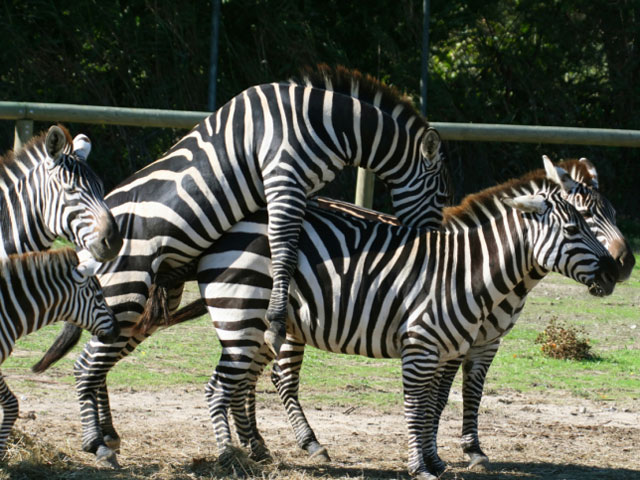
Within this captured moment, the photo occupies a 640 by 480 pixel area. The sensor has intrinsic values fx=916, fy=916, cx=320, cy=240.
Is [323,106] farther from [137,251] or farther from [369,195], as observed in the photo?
[369,195]

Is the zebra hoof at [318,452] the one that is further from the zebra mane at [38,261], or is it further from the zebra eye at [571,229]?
the zebra eye at [571,229]

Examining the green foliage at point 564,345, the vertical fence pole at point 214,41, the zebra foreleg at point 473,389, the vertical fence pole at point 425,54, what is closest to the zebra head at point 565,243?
the zebra foreleg at point 473,389

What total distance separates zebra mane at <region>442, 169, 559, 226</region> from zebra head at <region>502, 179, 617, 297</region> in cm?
18

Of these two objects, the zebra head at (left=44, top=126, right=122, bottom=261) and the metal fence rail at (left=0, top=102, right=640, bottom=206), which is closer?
the zebra head at (left=44, top=126, right=122, bottom=261)

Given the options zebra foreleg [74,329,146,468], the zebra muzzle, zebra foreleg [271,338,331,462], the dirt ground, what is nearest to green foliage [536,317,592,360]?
the dirt ground

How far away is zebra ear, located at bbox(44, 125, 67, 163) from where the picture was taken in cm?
551

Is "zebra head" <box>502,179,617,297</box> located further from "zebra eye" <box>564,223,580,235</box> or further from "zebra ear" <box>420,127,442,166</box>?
"zebra ear" <box>420,127,442,166</box>

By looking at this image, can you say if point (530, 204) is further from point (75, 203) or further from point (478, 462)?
point (75, 203)

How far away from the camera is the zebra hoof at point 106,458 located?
5.57m

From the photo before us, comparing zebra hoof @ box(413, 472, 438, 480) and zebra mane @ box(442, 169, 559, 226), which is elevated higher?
zebra mane @ box(442, 169, 559, 226)

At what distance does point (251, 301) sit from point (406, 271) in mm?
991

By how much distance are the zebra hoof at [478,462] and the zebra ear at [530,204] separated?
66.7 inches

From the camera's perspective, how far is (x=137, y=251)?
5.79m

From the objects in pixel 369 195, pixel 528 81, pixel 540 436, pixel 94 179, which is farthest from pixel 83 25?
pixel 540 436
